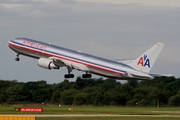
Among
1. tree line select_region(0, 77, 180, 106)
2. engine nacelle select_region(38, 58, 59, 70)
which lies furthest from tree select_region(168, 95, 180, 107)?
engine nacelle select_region(38, 58, 59, 70)

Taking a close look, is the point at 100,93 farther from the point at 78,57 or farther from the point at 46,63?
the point at 78,57

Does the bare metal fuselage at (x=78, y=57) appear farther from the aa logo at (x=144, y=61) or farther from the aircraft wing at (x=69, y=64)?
the aa logo at (x=144, y=61)

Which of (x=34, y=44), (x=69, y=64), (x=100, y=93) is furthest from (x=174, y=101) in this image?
(x=34, y=44)

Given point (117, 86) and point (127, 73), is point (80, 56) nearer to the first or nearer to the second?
point (127, 73)

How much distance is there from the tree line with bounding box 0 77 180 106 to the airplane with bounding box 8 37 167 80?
107ft

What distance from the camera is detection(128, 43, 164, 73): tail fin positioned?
121 metres

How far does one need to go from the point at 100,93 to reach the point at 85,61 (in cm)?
4789

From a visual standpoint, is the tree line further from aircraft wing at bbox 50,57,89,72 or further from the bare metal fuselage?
the bare metal fuselage

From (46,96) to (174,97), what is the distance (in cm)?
3671

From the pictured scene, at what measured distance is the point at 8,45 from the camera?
135125mm

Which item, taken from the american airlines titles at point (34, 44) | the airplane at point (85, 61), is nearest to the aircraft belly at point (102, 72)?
the airplane at point (85, 61)

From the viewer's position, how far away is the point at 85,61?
408 feet

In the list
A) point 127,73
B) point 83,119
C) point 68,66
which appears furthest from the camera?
point 68,66

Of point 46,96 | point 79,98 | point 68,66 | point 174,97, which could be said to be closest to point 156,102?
point 174,97
